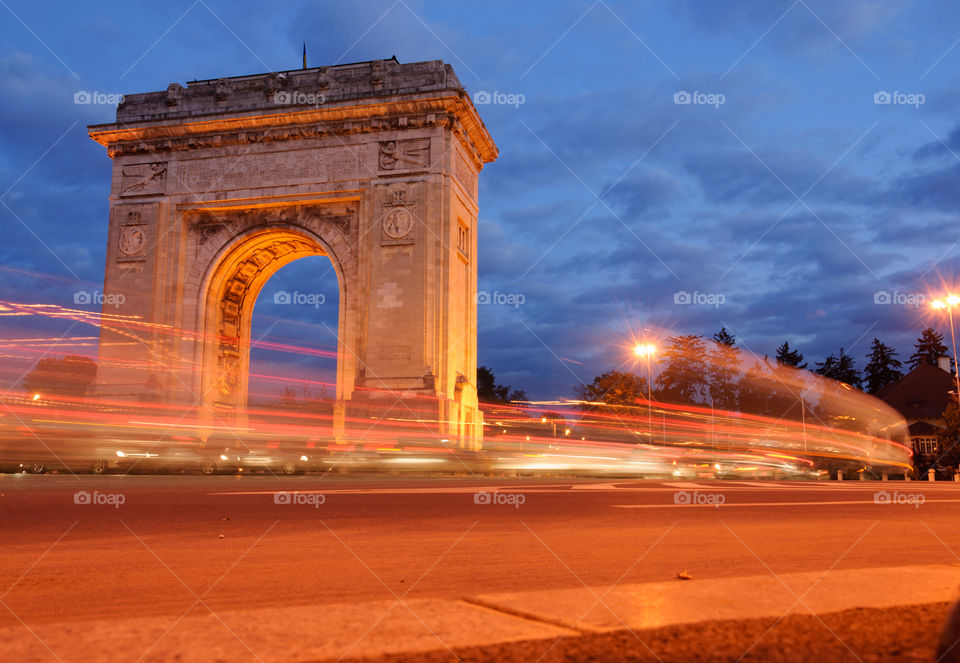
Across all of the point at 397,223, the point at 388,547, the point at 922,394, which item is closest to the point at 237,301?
the point at 397,223

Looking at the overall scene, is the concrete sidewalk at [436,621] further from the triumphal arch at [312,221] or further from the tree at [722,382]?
the tree at [722,382]

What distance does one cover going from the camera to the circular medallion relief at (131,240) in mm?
35750

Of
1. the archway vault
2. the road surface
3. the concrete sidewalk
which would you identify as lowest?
the road surface

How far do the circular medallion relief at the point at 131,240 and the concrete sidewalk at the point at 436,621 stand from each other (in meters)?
35.4

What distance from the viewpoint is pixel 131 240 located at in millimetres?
35875

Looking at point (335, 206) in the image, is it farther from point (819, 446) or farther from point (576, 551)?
point (819, 446)

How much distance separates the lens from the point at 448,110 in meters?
32.9

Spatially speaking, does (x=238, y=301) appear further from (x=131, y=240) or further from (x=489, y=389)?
(x=489, y=389)

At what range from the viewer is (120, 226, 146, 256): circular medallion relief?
35.8 meters

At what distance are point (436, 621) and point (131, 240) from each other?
36926 millimetres

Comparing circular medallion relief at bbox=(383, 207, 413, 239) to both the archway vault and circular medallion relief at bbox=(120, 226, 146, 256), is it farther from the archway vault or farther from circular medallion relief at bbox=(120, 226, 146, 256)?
circular medallion relief at bbox=(120, 226, 146, 256)

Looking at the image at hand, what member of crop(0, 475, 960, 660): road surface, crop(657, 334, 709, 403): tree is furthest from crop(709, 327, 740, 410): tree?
crop(0, 475, 960, 660): road surface

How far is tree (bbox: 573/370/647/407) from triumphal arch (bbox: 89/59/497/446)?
33181 millimetres

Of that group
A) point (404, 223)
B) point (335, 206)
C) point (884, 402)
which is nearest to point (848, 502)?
point (404, 223)
